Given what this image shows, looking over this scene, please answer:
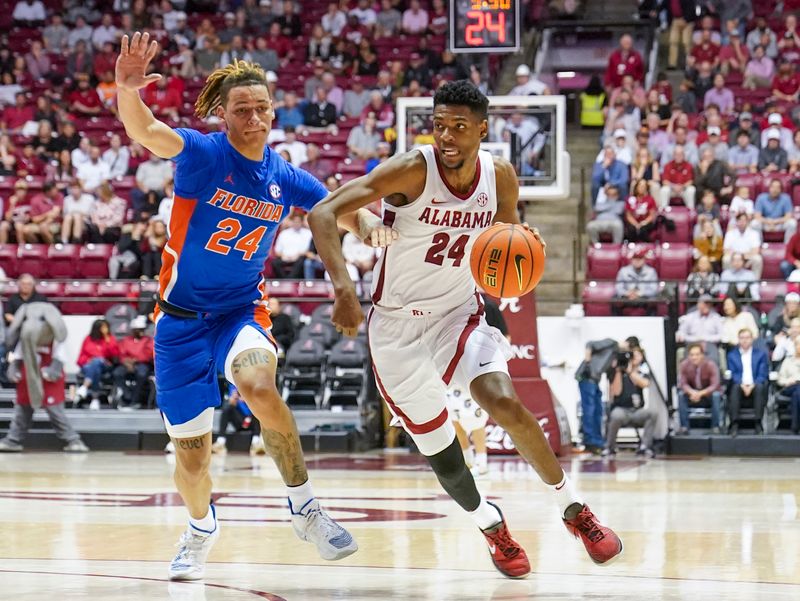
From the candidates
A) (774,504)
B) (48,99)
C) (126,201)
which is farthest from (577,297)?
(48,99)

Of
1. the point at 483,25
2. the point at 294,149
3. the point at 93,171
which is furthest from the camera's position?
the point at 93,171

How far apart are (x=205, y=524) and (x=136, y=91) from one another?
6.25ft

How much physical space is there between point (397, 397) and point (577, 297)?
35.2ft

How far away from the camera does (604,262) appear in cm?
1599

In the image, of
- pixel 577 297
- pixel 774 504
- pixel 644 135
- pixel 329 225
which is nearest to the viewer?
pixel 329 225

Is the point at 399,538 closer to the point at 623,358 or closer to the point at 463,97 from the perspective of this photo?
the point at 463,97

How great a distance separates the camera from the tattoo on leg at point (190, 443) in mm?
5777

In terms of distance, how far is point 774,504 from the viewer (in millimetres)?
8828

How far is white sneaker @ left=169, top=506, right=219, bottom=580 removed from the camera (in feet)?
18.1

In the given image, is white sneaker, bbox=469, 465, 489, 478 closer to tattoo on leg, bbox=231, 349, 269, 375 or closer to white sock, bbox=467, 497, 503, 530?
white sock, bbox=467, 497, 503, 530

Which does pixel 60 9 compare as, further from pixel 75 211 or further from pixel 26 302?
pixel 26 302

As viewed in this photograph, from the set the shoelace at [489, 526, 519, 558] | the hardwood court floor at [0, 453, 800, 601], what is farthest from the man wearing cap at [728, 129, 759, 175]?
the shoelace at [489, 526, 519, 558]

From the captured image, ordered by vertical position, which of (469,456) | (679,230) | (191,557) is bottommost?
(469,456)

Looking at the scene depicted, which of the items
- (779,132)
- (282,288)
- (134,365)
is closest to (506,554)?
(134,365)
